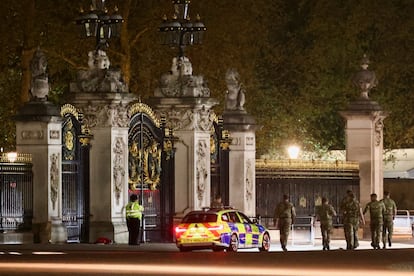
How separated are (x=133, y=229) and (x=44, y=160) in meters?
2.81

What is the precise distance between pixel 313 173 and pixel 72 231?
894cm

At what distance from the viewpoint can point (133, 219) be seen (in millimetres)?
44219

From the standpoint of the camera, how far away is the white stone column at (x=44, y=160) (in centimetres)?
4403

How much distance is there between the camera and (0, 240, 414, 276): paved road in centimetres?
3115

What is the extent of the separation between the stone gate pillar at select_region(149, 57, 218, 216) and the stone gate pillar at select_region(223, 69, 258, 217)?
1.21m

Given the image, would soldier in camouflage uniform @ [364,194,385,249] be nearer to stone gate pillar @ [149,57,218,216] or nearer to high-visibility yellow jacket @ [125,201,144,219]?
stone gate pillar @ [149,57,218,216]

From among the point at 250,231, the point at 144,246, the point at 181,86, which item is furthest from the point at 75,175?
the point at 250,231

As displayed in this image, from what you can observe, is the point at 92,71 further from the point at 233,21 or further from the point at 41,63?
the point at 233,21

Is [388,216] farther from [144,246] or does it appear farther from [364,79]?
[364,79]

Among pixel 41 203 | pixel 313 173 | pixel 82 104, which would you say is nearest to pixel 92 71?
pixel 82 104

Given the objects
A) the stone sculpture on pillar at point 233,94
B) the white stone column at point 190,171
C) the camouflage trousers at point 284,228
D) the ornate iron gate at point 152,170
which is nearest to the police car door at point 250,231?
the camouflage trousers at point 284,228

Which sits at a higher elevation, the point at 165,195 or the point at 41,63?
the point at 41,63

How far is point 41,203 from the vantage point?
145 feet

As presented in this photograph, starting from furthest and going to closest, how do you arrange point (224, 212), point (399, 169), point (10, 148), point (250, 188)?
point (399, 169), point (10, 148), point (250, 188), point (224, 212)
